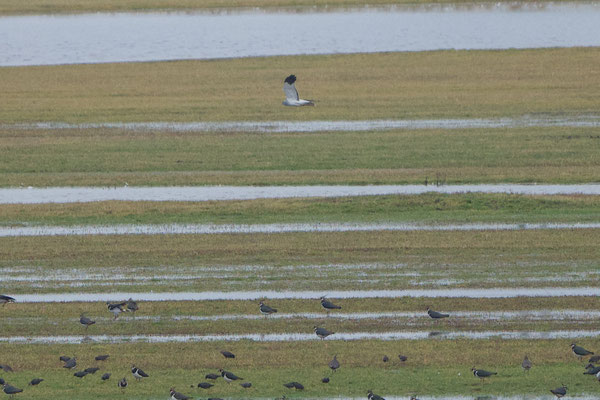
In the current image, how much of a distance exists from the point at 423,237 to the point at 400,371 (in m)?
7.54

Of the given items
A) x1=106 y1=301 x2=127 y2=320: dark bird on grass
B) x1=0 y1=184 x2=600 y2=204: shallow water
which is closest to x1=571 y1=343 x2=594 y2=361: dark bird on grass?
x1=106 y1=301 x2=127 y2=320: dark bird on grass

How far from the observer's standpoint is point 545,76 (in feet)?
144

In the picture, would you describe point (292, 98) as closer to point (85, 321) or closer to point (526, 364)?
point (85, 321)

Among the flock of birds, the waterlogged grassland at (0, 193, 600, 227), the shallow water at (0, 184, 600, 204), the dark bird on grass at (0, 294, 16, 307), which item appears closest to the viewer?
the flock of birds

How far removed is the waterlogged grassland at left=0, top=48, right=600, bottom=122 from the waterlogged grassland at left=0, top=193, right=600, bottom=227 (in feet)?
40.8

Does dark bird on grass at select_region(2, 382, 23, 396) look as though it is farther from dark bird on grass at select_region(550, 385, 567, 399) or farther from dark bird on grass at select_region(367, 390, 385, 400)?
dark bird on grass at select_region(550, 385, 567, 399)

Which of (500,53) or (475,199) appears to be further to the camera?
(500,53)

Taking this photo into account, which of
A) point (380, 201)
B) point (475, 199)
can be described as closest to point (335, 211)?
point (380, 201)

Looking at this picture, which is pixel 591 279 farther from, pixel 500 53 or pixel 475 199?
pixel 500 53

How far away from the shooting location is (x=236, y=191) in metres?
26.8

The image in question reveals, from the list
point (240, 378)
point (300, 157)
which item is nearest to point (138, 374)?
point (240, 378)

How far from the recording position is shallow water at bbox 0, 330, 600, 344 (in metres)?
15.5

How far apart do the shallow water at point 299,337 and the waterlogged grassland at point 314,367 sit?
0.77 feet

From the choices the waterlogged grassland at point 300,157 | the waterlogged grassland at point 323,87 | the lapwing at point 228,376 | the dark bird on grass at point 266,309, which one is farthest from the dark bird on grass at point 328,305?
the waterlogged grassland at point 323,87
